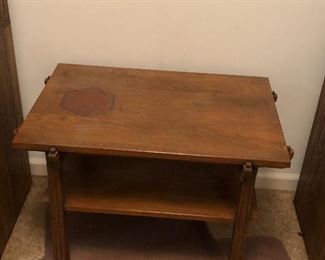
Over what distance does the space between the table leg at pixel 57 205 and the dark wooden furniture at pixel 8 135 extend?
0.23m

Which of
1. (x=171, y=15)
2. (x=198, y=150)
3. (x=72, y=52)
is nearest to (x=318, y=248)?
(x=198, y=150)

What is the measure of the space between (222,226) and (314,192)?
32 cm

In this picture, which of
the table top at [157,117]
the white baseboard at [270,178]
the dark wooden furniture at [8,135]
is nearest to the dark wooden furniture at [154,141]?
the table top at [157,117]

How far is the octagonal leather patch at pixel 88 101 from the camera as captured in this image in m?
1.33

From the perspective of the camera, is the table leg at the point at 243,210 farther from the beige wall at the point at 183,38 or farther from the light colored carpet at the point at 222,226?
the beige wall at the point at 183,38

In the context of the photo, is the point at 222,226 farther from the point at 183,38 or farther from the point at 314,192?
the point at 183,38

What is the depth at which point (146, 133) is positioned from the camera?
1.25 meters

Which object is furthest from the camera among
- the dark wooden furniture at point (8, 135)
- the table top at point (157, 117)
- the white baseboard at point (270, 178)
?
the white baseboard at point (270, 178)

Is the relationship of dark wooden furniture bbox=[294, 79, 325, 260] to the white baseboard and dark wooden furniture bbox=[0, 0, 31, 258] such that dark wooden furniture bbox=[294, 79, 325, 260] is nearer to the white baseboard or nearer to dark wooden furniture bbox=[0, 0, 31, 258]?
the white baseboard

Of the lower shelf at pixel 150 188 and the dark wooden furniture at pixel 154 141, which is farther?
the lower shelf at pixel 150 188

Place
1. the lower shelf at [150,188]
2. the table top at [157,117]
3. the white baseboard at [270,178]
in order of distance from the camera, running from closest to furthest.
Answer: the table top at [157,117] → the lower shelf at [150,188] → the white baseboard at [270,178]

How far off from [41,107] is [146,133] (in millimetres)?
298

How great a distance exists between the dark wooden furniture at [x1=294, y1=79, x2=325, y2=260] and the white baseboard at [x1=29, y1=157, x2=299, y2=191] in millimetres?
84

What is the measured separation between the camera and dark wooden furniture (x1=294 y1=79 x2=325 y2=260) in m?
1.51
